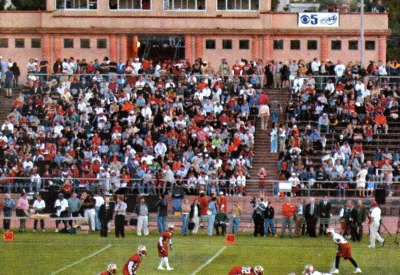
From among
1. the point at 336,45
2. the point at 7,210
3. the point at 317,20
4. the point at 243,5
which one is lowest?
the point at 7,210

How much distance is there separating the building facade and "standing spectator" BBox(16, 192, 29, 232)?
22139 millimetres

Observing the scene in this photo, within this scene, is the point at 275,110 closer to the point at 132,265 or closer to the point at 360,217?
the point at 360,217

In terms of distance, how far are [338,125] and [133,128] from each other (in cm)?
882

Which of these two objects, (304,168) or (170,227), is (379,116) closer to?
(304,168)

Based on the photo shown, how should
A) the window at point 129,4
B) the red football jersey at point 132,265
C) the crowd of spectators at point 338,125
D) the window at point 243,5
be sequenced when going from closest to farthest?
the red football jersey at point 132,265
the crowd of spectators at point 338,125
the window at point 243,5
the window at point 129,4

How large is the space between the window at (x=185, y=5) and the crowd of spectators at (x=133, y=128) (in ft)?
29.3

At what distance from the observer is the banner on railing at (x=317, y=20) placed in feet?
227

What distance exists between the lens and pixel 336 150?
53.5 m

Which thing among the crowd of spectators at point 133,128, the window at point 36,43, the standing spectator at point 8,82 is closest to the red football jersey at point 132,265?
the crowd of spectators at point 133,128

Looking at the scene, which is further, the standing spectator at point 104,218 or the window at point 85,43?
the window at point 85,43

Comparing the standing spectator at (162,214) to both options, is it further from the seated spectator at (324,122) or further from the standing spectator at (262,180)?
the seated spectator at (324,122)

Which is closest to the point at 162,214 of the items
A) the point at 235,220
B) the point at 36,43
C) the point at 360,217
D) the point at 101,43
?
the point at 235,220

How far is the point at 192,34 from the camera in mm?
69562

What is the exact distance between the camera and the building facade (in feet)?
228
